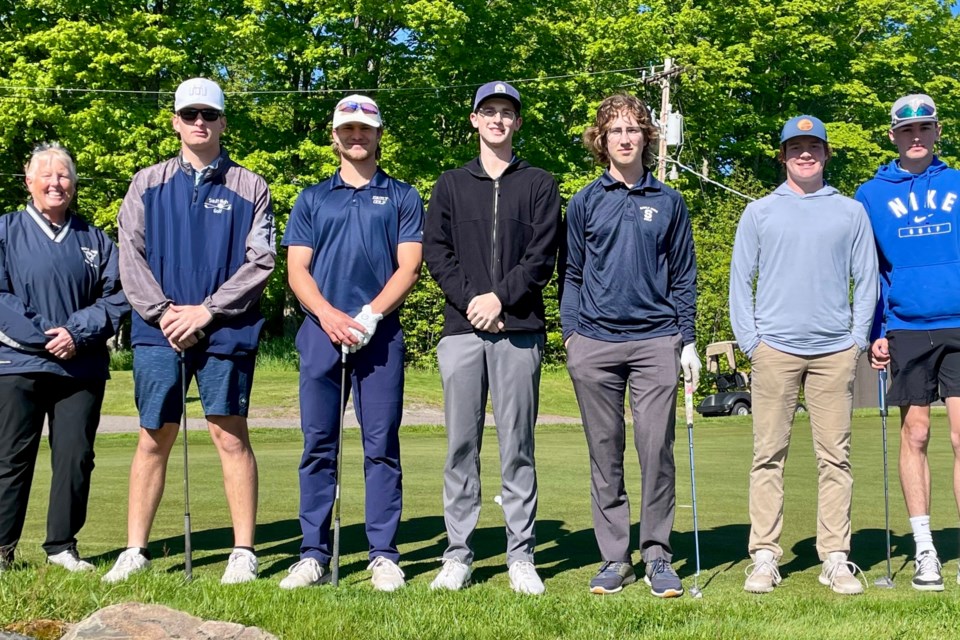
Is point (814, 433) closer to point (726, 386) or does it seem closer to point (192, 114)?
point (192, 114)

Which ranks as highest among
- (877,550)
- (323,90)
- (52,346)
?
(323,90)

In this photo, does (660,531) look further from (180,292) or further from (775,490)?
(180,292)

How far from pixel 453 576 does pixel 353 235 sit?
1572 millimetres

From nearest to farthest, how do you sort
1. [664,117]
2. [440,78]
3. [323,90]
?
[664,117] < [323,90] < [440,78]

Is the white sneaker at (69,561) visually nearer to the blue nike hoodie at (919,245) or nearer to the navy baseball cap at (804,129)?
the navy baseball cap at (804,129)

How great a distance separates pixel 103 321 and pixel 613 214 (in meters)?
2.43

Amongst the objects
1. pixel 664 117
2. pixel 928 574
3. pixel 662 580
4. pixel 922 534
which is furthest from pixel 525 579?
pixel 664 117

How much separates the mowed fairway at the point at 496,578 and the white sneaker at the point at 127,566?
0.23ft

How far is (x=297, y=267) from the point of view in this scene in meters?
5.25

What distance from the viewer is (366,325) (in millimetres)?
5020

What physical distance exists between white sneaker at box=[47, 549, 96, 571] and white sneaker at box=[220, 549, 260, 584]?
640mm

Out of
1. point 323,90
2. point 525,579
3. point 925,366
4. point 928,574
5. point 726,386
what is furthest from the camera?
point 323,90

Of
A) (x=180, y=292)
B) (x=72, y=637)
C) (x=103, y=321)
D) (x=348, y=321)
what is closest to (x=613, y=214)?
(x=348, y=321)

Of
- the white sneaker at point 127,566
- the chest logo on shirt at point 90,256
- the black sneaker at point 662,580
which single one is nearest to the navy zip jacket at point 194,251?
the chest logo on shirt at point 90,256
